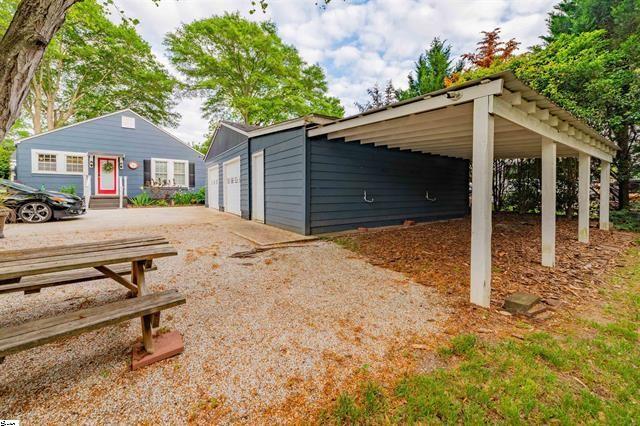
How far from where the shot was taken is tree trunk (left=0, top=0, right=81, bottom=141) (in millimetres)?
1674

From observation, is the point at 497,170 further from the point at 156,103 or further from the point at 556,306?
the point at 156,103

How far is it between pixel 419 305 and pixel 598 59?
31.2 feet

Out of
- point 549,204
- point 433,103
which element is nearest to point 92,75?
point 433,103

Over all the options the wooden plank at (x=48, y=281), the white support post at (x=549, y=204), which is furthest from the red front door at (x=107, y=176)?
the white support post at (x=549, y=204)

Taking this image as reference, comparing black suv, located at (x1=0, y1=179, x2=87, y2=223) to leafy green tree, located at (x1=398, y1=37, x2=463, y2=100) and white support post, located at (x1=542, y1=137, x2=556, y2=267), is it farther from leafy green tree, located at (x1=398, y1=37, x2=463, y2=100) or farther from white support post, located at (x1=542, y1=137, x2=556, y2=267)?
leafy green tree, located at (x1=398, y1=37, x2=463, y2=100)

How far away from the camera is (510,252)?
180 inches

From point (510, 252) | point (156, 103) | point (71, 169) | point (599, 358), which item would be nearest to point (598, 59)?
point (510, 252)

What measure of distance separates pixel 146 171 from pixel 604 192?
668 inches

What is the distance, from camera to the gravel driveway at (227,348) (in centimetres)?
136

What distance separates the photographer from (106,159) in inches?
477

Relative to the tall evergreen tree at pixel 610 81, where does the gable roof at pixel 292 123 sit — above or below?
below

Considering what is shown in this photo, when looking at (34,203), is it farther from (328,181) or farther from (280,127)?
(328,181)

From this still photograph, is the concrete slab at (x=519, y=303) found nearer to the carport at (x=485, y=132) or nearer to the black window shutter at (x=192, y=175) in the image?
the carport at (x=485, y=132)

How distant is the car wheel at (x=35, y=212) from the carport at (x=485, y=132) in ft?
23.9
